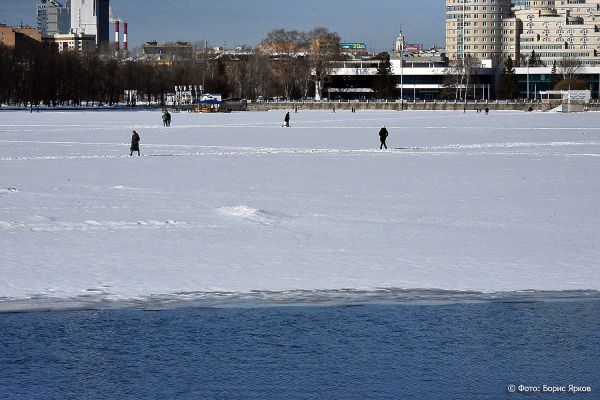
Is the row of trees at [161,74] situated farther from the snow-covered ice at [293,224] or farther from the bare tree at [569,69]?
the snow-covered ice at [293,224]

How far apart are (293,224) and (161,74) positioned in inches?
4942

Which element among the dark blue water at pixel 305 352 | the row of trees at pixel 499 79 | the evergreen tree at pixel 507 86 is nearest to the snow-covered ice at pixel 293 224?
the dark blue water at pixel 305 352

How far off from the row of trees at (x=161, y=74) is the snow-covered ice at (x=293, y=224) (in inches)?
3333

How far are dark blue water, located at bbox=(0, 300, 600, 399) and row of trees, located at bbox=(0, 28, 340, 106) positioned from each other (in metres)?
103

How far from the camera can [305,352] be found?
9.29m

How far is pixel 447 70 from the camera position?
509 feet

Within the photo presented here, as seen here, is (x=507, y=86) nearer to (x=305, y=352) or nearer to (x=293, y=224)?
(x=293, y=224)

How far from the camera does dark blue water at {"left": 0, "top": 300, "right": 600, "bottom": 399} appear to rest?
824 cm

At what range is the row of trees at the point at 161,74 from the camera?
114688 mm

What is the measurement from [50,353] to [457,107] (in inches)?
4342

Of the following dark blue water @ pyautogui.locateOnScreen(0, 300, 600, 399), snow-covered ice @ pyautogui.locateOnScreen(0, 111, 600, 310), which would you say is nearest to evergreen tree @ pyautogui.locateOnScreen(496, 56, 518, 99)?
snow-covered ice @ pyautogui.locateOnScreen(0, 111, 600, 310)

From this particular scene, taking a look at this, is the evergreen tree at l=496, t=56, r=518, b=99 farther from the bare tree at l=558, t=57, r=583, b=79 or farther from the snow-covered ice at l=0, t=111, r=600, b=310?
the snow-covered ice at l=0, t=111, r=600, b=310

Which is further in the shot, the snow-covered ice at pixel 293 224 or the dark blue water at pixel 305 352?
the snow-covered ice at pixel 293 224

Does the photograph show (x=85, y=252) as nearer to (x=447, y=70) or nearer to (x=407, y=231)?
(x=407, y=231)
